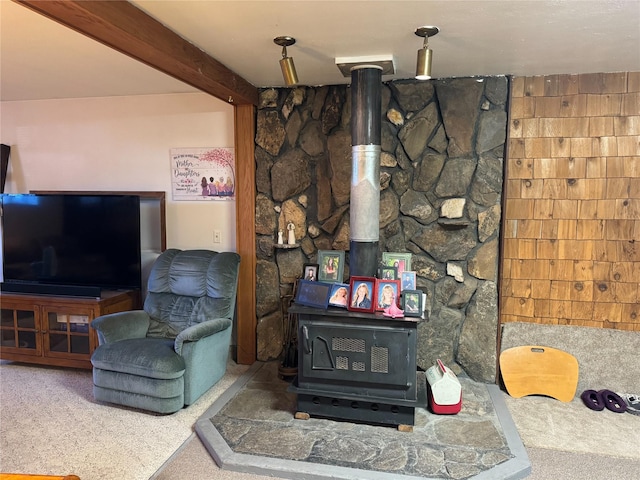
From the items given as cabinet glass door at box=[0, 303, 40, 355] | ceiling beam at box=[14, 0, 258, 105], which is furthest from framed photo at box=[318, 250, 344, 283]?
cabinet glass door at box=[0, 303, 40, 355]

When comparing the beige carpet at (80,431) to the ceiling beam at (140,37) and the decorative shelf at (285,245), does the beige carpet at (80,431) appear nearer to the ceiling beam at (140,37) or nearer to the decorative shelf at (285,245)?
the decorative shelf at (285,245)

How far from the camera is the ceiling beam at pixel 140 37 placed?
167 centimetres

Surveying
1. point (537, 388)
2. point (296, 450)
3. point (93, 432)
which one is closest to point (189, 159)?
point (93, 432)

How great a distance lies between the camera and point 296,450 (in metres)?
2.40

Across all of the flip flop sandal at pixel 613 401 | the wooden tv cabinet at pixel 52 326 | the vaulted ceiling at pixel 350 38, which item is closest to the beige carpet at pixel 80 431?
the wooden tv cabinet at pixel 52 326

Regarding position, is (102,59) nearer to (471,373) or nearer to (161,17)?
(161,17)

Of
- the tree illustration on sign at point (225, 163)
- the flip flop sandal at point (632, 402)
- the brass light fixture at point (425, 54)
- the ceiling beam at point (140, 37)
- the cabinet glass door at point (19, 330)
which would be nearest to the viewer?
the ceiling beam at point (140, 37)

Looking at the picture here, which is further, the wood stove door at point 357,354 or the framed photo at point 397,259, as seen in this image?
the framed photo at point 397,259

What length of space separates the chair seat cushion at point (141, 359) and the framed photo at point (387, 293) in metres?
1.31

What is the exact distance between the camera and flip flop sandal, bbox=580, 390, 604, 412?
2.91 m

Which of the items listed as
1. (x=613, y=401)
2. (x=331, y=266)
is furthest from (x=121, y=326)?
(x=613, y=401)

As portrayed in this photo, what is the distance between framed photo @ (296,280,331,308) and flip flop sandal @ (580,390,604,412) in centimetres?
190

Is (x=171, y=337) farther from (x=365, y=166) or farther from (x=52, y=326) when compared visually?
(x=365, y=166)

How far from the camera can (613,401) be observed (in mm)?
Answer: 2975
